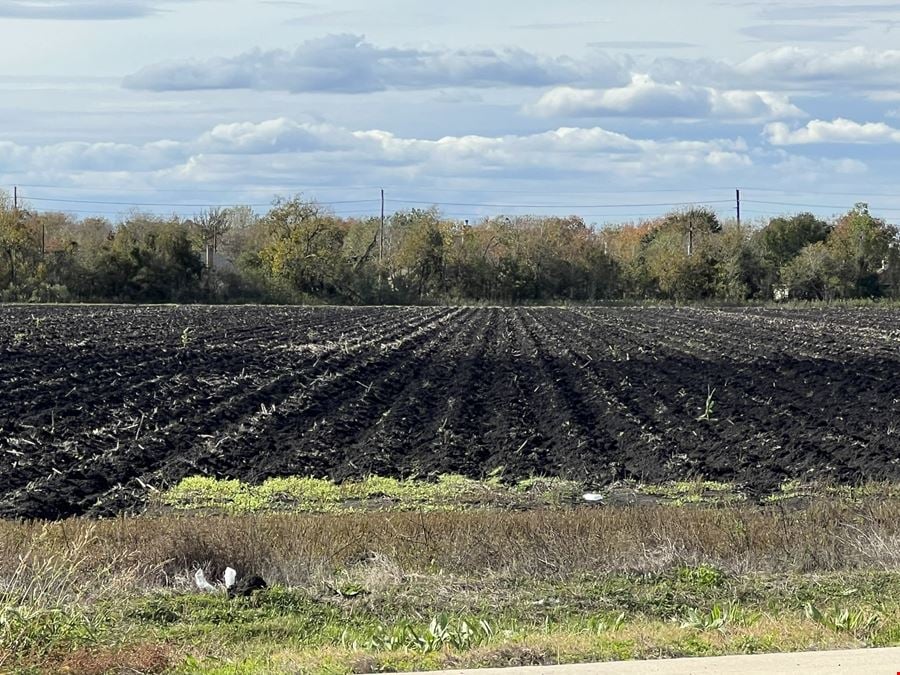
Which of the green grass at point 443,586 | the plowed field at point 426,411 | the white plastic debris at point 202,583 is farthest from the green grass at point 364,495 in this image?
the white plastic debris at point 202,583

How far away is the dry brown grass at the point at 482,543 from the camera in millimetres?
9961

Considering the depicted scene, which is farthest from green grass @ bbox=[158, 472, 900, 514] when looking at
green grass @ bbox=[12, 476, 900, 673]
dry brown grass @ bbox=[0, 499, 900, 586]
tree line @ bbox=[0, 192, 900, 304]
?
tree line @ bbox=[0, 192, 900, 304]

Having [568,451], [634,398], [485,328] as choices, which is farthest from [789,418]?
[485,328]

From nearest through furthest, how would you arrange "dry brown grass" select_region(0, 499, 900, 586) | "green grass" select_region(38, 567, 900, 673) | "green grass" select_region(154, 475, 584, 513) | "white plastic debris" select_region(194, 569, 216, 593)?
"green grass" select_region(38, 567, 900, 673) < "white plastic debris" select_region(194, 569, 216, 593) < "dry brown grass" select_region(0, 499, 900, 586) < "green grass" select_region(154, 475, 584, 513)

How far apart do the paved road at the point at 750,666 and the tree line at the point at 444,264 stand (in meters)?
82.4

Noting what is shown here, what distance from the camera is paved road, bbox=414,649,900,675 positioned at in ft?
21.0

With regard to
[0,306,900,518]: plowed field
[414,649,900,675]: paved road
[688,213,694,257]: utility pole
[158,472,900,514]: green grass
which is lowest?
[158,472,900,514]: green grass

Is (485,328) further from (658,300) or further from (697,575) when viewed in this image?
(658,300)

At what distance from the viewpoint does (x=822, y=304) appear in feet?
297

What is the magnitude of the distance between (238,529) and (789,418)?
12.1 metres

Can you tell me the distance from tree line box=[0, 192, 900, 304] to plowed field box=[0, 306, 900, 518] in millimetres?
48567

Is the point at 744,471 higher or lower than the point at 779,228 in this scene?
lower

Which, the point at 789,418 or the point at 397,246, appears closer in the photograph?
the point at 789,418

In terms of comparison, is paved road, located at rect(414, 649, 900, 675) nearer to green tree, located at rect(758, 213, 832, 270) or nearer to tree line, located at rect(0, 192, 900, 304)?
tree line, located at rect(0, 192, 900, 304)
